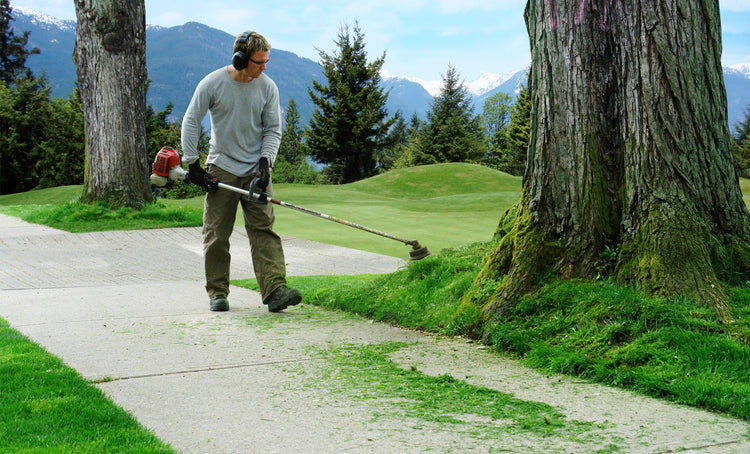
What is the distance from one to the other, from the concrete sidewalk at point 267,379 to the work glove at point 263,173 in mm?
1137

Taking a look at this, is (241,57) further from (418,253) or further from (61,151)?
(61,151)

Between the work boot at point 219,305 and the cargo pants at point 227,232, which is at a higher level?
the cargo pants at point 227,232

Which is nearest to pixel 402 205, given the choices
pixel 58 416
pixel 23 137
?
pixel 58 416

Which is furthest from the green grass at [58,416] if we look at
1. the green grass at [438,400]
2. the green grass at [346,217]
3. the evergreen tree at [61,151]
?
the evergreen tree at [61,151]

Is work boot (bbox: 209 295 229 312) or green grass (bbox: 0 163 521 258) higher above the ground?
green grass (bbox: 0 163 521 258)

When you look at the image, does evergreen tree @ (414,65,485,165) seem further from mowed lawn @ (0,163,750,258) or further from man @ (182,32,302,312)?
man @ (182,32,302,312)

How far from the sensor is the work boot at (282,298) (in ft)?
19.2

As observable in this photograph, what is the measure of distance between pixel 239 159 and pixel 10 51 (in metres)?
66.0

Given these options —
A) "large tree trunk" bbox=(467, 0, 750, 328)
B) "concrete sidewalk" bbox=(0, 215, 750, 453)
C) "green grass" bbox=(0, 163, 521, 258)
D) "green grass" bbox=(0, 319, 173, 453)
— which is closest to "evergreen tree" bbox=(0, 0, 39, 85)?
"green grass" bbox=(0, 163, 521, 258)

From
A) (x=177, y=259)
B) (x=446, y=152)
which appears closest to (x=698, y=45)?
(x=177, y=259)

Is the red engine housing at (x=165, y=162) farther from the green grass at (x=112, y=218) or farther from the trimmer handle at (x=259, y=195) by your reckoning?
the green grass at (x=112, y=218)

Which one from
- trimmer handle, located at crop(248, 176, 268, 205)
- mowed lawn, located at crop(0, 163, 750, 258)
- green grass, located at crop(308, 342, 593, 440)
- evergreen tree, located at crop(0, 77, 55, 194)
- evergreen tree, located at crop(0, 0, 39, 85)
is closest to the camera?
green grass, located at crop(308, 342, 593, 440)

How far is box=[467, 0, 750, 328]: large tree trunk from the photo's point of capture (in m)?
4.02

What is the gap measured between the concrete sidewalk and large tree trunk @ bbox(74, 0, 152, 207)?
610 centimetres
